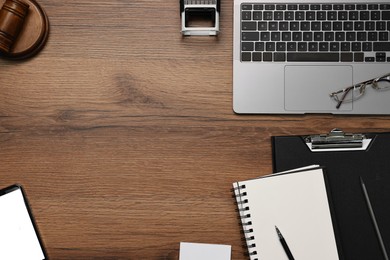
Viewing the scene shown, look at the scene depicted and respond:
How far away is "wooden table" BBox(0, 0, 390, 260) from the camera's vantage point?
1.12 m

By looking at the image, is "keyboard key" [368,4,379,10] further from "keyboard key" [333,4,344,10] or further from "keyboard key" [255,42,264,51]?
"keyboard key" [255,42,264,51]

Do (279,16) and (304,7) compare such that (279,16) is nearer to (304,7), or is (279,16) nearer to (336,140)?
(304,7)

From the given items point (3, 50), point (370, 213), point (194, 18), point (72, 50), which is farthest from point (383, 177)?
point (3, 50)

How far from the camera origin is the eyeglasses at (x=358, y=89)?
3.61 ft

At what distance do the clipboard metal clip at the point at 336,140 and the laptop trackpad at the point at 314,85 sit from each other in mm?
51

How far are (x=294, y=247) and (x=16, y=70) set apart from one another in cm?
67

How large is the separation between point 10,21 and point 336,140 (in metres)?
0.69

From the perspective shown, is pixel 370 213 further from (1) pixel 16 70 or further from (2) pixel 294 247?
(1) pixel 16 70

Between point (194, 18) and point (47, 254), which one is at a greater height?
point (194, 18)

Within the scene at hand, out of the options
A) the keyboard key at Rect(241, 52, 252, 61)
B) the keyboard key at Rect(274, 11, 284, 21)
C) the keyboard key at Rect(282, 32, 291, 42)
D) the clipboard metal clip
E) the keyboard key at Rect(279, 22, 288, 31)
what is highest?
the keyboard key at Rect(274, 11, 284, 21)

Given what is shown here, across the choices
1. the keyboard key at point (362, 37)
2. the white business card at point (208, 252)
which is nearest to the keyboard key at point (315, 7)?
the keyboard key at point (362, 37)

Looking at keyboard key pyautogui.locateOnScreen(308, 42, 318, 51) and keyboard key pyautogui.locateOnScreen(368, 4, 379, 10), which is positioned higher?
keyboard key pyautogui.locateOnScreen(368, 4, 379, 10)

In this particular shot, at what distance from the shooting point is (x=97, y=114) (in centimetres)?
113

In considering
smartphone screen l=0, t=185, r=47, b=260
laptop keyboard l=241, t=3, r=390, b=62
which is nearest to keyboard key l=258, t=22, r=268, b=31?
laptop keyboard l=241, t=3, r=390, b=62
